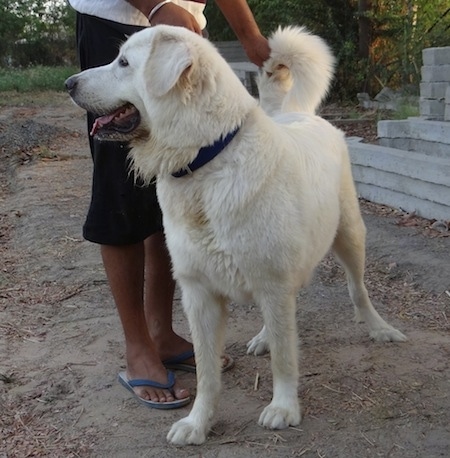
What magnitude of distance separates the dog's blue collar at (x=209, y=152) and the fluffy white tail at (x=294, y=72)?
1.02m

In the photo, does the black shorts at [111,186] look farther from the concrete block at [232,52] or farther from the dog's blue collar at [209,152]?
the concrete block at [232,52]

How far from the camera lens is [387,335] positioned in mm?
3578

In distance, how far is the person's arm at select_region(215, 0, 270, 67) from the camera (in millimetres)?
3465

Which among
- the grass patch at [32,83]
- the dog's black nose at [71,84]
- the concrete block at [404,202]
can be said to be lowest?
the grass patch at [32,83]

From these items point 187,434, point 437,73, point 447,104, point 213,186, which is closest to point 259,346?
point 187,434

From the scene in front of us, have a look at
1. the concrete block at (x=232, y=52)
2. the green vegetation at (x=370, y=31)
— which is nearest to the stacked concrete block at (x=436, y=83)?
the green vegetation at (x=370, y=31)

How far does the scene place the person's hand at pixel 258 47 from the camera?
138 inches

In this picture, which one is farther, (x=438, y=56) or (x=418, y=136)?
(x=438, y=56)

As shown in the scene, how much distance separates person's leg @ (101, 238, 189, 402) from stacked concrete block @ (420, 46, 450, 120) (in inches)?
171

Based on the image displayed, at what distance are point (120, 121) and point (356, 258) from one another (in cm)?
152

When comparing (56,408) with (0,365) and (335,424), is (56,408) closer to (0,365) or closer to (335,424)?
(0,365)

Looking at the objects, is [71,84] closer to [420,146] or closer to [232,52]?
[420,146]

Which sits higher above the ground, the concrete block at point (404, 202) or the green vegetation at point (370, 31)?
the green vegetation at point (370, 31)

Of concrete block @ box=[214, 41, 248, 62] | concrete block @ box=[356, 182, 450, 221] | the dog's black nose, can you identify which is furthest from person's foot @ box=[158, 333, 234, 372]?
concrete block @ box=[214, 41, 248, 62]
